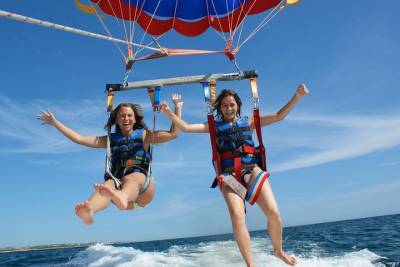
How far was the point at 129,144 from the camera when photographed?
248 inches

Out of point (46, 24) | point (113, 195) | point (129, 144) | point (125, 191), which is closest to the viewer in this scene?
point (46, 24)

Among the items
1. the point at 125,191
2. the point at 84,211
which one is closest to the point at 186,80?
the point at 125,191

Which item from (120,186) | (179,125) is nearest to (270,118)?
(179,125)

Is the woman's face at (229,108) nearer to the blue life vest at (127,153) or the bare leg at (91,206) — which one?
the blue life vest at (127,153)

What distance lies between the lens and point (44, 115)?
6.07 m

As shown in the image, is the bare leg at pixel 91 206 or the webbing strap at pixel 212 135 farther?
the webbing strap at pixel 212 135

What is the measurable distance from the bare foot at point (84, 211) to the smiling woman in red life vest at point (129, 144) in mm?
852

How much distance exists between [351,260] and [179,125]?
769 centimetres

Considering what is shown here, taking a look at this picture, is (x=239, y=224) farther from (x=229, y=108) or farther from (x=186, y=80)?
(x=186, y=80)

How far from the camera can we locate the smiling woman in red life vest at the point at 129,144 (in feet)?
19.1

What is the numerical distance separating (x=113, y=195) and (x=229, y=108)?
87.6 inches

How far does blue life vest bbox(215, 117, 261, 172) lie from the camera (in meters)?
5.80

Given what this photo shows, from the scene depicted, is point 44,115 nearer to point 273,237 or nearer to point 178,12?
point 273,237

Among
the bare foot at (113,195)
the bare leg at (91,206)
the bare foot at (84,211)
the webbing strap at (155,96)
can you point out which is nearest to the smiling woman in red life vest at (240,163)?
the webbing strap at (155,96)
